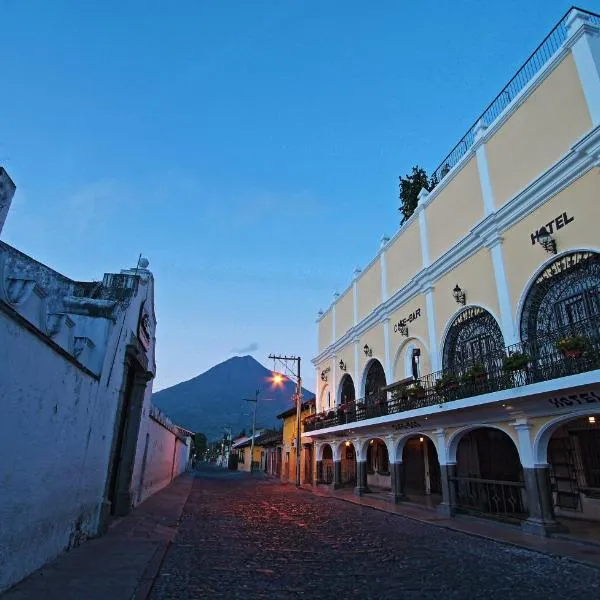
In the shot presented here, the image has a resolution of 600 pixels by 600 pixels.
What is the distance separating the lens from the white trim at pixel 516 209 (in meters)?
9.62

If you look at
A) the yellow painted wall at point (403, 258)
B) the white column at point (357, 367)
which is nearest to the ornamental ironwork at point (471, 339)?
the yellow painted wall at point (403, 258)

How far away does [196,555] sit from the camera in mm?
7164

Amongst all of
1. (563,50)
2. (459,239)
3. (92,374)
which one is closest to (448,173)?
(459,239)

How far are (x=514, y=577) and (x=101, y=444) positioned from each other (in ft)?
23.3

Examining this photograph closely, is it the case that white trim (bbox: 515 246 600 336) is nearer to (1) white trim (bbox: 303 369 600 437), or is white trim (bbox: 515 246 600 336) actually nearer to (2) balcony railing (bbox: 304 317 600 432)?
(2) balcony railing (bbox: 304 317 600 432)

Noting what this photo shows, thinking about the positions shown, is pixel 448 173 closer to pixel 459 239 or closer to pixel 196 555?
pixel 459 239

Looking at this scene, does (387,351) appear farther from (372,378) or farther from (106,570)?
(106,570)

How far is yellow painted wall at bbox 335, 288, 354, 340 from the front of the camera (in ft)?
77.9

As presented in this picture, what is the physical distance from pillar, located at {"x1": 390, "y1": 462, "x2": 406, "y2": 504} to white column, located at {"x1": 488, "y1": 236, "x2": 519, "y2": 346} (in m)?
7.31

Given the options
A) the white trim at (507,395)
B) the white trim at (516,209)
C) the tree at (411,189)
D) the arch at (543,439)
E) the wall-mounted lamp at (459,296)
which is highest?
the tree at (411,189)

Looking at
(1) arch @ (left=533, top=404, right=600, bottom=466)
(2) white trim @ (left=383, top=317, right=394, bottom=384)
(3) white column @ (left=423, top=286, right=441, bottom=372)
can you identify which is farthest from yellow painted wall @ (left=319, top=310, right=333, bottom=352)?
(1) arch @ (left=533, top=404, right=600, bottom=466)

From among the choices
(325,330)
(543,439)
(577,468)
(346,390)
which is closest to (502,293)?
(543,439)

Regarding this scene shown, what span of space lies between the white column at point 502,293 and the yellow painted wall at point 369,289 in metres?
8.05

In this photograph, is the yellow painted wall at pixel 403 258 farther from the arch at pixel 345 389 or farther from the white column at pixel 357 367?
the arch at pixel 345 389
